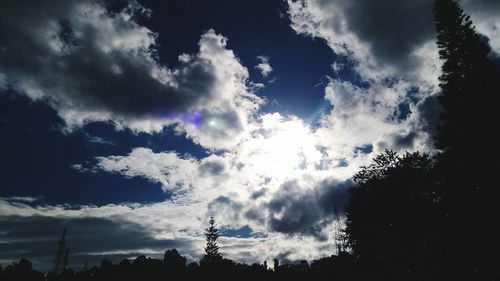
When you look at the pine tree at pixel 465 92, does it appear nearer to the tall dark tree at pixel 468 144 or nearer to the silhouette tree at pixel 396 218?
the tall dark tree at pixel 468 144

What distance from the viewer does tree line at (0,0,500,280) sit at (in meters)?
23.6

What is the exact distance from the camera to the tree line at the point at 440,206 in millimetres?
23594

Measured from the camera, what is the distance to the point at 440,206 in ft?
109

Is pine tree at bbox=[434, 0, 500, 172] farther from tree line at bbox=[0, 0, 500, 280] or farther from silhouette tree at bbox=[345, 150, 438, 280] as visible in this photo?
silhouette tree at bbox=[345, 150, 438, 280]

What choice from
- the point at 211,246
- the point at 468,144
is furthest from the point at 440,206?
the point at 211,246

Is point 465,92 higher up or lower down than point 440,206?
higher up

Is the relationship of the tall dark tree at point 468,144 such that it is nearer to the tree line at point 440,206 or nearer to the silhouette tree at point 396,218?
the tree line at point 440,206

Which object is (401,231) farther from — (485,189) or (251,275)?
(251,275)

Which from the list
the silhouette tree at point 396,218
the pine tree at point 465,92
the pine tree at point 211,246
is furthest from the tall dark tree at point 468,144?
the pine tree at point 211,246

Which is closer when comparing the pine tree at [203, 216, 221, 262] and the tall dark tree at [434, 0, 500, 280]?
the tall dark tree at [434, 0, 500, 280]

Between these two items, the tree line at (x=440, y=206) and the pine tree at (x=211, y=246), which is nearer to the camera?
the tree line at (x=440, y=206)

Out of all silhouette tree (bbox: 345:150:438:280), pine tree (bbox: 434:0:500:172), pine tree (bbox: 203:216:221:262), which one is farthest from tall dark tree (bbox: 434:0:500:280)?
pine tree (bbox: 203:216:221:262)

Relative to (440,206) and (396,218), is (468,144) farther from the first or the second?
(396,218)

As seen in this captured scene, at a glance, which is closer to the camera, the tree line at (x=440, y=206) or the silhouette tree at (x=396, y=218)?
the tree line at (x=440, y=206)
